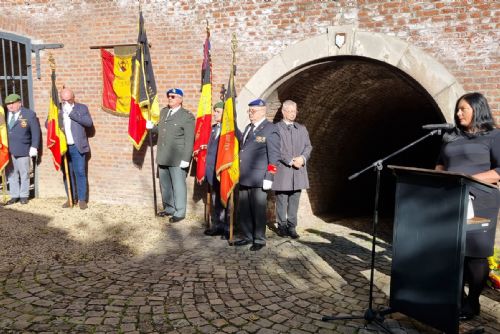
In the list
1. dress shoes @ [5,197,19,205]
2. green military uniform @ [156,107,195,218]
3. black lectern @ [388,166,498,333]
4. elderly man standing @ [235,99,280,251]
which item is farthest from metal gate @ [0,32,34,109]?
black lectern @ [388,166,498,333]

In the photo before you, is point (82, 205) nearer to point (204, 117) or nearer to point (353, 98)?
point (204, 117)

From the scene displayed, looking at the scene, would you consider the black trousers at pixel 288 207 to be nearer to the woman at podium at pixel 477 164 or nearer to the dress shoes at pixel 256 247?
the dress shoes at pixel 256 247

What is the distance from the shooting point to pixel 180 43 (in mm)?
7020

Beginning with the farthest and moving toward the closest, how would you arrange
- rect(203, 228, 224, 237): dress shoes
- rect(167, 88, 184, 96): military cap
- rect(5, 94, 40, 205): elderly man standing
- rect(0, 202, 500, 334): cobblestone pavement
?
1. rect(5, 94, 40, 205): elderly man standing
2. rect(167, 88, 184, 96): military cap
3. rect(203, 228, 224, 237): dress shoes
4. rect(0, 202, 500, 334): cobblestone pavement

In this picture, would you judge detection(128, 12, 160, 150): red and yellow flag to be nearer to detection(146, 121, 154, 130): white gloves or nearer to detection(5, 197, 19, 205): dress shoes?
detection(146, 121, 154, 130): white gloves

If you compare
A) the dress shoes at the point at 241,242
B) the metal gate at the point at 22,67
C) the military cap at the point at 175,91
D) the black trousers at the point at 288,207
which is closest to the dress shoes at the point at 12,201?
the metal gate at the point at 22,67

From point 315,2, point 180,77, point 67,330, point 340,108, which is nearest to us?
point 67,330

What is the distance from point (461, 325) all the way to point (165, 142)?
4.67 meters

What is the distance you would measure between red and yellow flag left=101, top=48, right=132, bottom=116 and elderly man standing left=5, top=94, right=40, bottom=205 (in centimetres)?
133

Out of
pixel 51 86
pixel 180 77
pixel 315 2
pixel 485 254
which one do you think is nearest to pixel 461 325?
pixel 485 254

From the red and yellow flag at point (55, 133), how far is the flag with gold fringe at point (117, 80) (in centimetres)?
80

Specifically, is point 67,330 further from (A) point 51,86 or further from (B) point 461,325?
(A) point 51,86

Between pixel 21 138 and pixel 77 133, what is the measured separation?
1.12 m

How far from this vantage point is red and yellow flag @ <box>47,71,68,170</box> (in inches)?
289
